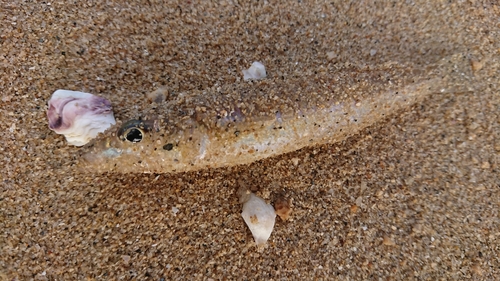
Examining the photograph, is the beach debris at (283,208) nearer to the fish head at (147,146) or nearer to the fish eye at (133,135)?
the fish head at (147,146)

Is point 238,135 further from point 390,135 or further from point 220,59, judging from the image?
point 390,135

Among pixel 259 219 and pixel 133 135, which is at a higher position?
pixel 133 135

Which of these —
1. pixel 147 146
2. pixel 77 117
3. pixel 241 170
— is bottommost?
pixel 241 170

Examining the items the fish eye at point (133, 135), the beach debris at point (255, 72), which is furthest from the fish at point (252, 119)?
the beach debris at point (255, 72)

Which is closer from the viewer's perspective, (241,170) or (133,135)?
(133,135)

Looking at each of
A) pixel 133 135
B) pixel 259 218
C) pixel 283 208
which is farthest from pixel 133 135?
pixel 283 208

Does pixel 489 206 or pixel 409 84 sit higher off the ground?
pixel 409 84

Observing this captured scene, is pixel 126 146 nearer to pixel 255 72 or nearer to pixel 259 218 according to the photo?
pixel 259 218

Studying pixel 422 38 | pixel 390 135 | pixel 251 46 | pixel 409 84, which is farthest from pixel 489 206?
pixel 251 46
